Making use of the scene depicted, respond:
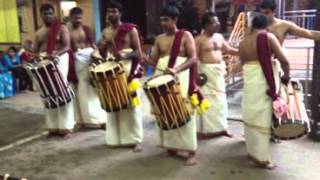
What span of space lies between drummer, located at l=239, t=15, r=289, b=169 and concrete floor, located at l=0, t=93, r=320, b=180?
0.21 meters

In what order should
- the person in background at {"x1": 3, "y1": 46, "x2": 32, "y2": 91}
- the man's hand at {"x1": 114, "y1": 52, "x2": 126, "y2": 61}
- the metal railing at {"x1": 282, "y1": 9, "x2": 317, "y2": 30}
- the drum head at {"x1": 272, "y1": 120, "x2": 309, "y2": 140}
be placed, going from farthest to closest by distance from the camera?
the metal railing at {"x1": 282, "y1": 9, "x2": 317, "y2": 30} < the person in background at {"x1": 3, "y1": 46, "x2": 32, "y2": 91} < the man's hand at {"x1": 114, "y1": 52, "x2": 126, "y2": 61} < the drum head at {"x1": 272, "y1": 120, "x2": 309, "y2": 140}

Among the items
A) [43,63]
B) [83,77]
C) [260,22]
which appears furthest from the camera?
[83,77]

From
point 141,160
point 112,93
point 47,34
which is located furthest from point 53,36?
point 141,160

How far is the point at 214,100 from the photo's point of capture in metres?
4.83

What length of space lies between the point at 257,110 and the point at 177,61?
2.85ft

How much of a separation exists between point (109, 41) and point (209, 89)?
1.25m

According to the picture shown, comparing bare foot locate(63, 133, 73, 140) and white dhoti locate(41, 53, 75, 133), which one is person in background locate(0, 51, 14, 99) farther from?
bare foot locate(63, 133, 73, 140)

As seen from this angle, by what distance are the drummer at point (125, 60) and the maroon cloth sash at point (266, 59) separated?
1.34 m

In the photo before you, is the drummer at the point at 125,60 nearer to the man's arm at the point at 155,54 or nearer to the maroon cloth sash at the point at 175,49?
the man's arm at the point at 155,54

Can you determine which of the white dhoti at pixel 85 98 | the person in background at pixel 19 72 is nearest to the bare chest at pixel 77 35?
the white dhoti at pixel 85 98

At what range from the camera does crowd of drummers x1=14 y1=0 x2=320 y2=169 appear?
12.3 ft

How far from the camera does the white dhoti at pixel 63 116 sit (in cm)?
507

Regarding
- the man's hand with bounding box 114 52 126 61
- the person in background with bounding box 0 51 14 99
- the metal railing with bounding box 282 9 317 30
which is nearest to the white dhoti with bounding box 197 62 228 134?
the man's hand with bounding box 114 52 126 61

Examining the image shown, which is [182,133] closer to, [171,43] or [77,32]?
[171,43]
